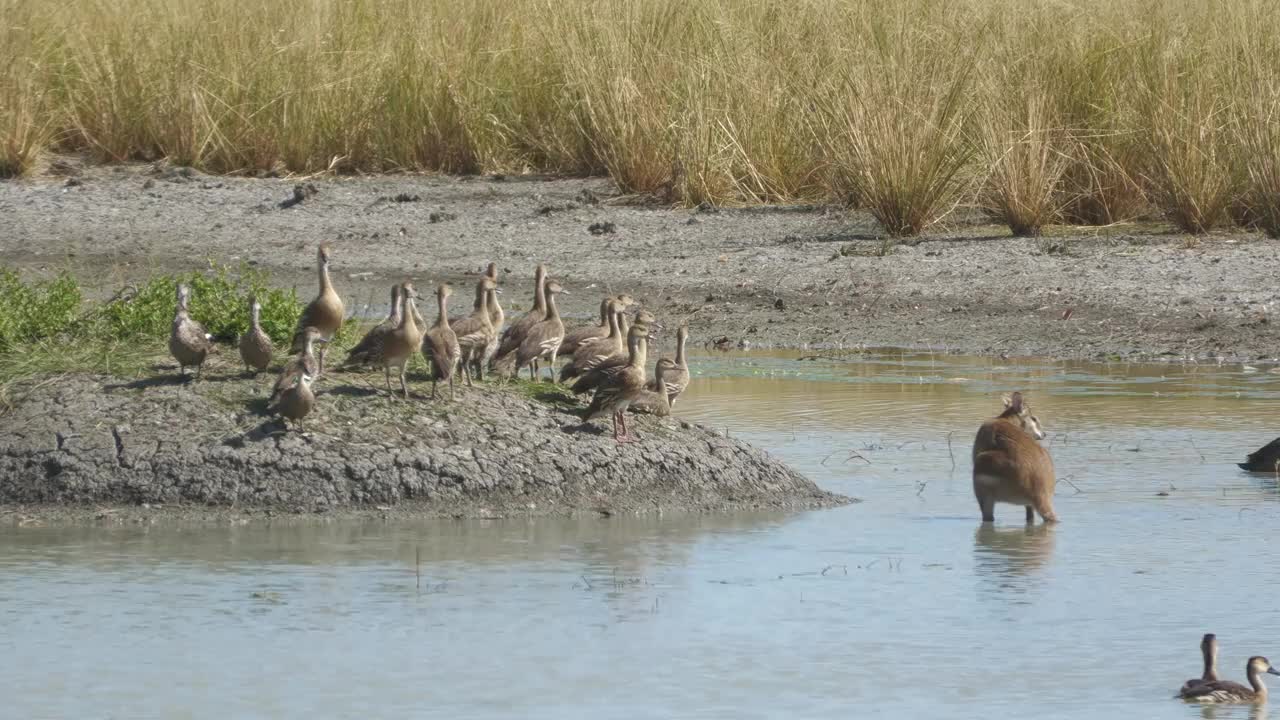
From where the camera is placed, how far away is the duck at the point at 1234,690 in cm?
689

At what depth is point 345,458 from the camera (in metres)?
9.84

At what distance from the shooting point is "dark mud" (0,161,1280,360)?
16.4 m

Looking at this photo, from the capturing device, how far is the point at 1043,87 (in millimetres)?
18641

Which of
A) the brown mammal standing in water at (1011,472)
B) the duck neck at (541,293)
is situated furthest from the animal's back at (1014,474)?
the duck neck at (541,293)

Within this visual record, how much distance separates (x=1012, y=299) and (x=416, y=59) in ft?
23.4

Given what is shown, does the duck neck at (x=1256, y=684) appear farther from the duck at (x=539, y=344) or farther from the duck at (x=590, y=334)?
the duck at (x=590, y=334)

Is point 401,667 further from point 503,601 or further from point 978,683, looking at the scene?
point 978,683

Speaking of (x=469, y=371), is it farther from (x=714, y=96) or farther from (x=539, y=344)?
(x=714, y=96)

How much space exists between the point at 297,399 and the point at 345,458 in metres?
0.38

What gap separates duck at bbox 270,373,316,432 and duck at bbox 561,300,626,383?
2.02 metres

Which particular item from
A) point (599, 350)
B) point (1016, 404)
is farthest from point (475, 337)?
point (1016, 404)

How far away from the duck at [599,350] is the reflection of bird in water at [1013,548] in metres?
2.44

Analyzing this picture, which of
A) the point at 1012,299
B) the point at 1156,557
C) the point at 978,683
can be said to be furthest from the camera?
the point at 1012,299

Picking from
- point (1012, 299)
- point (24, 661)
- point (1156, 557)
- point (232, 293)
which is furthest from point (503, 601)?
point (1012, 299)
